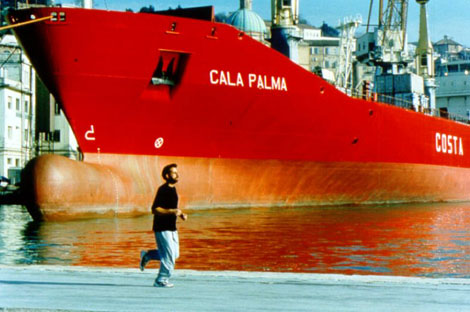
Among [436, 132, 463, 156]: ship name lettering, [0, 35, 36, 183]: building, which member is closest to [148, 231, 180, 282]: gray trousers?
[436, 132, 463, 156]: ship name lettering

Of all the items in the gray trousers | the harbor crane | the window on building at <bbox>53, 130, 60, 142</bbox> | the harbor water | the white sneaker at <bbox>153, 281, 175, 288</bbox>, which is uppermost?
the harbor crane

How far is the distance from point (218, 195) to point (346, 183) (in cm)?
709

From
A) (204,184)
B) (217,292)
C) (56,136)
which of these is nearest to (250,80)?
(204,184)

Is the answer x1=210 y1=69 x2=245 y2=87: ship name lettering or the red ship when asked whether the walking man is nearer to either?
the red ship

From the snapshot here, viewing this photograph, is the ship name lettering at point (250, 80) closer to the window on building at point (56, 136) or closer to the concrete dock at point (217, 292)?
the concrete dock at point (217, 292)

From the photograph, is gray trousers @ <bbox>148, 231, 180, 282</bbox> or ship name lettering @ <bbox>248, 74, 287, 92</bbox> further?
ship name lettering @ <bbox>248, 74, 287, 92</bbox>

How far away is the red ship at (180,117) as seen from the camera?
22203 millimetres

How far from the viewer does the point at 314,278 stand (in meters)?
9.65

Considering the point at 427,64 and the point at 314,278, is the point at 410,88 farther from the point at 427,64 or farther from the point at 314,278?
the point at 314,278

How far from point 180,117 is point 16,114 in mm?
38686

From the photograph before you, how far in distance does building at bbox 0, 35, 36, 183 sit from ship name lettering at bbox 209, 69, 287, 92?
3231 centimetres

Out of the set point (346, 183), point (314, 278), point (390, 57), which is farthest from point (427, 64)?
point (314, 278)

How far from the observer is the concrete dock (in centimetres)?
774

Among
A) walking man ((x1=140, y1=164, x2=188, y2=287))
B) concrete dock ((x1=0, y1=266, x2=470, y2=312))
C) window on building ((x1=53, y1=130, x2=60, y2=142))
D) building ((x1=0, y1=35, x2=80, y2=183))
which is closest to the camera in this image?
concrete dock ((x1=0, y1=266, x2=470, y2=312))
